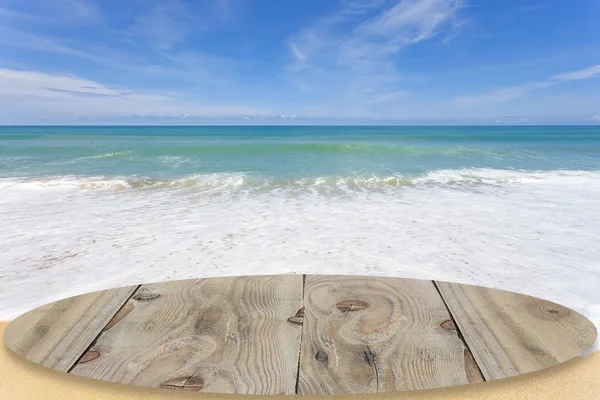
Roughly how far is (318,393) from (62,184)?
8.21m

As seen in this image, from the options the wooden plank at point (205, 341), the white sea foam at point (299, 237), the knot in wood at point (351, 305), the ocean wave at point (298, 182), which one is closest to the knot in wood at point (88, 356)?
the wooden plank at point (205, 341)

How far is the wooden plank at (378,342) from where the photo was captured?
1168 millimetres

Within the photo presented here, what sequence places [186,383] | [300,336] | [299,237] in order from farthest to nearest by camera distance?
[299,237], [300,336], [186,383]

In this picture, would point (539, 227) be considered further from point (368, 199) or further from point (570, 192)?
point (570, 192)

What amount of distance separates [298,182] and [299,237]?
433cm

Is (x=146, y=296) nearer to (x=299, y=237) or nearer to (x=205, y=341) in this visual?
(x=205, y=341)

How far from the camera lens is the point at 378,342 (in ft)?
4.40

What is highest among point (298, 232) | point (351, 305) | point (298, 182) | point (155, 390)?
point (351, 305)

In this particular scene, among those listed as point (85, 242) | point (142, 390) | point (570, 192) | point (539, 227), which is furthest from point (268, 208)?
point (570, 192)

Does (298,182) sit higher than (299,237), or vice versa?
(299,237)

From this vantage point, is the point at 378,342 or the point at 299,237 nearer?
the point at 378,342

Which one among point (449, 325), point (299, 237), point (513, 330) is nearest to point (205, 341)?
point (449, 325)

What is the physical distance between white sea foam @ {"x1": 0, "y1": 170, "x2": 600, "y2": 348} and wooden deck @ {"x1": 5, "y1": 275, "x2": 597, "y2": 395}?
1.23 meters

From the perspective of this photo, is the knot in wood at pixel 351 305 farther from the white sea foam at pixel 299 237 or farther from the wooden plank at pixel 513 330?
the white sea foam at pixel 299 237
